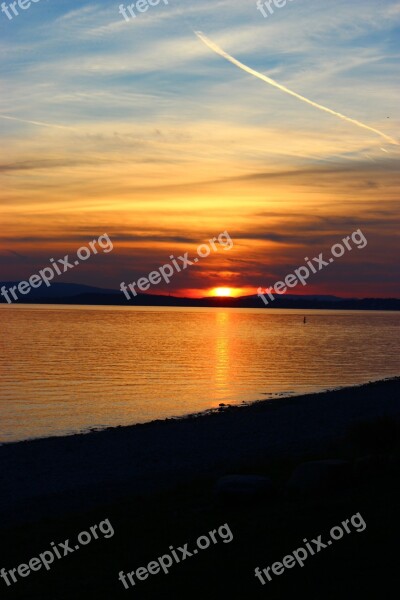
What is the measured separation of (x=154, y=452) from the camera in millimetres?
23844

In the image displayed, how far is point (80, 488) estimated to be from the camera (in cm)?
1827

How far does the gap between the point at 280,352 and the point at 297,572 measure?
80.4 metres

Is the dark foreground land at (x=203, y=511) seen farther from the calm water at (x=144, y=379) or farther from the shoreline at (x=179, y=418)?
the calm water at (x=144, y=379)

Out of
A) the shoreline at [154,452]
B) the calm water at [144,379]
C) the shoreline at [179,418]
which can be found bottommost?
the shoreline at [154,452]

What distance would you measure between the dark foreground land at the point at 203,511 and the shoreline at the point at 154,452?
69 millimetres

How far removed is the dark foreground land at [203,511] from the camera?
9.30 meters

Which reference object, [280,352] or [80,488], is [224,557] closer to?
[80,488]

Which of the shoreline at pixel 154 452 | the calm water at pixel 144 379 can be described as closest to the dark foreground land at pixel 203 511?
the shoreline at pixel 154 452

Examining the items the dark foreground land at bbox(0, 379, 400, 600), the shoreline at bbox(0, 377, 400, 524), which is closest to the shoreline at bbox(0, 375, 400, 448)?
the shoreline at bbox(0, 377, 400, 524)

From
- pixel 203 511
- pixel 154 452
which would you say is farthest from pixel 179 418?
pixel 203 511

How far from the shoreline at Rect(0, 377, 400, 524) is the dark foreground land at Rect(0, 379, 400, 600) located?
7 cm

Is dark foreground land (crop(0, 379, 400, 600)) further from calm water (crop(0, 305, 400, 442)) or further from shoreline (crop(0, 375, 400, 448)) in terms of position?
calm water (crop(0, 305, 400, 442))

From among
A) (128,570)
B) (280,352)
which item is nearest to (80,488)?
(128,570)

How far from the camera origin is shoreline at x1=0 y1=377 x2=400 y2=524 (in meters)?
17.6
